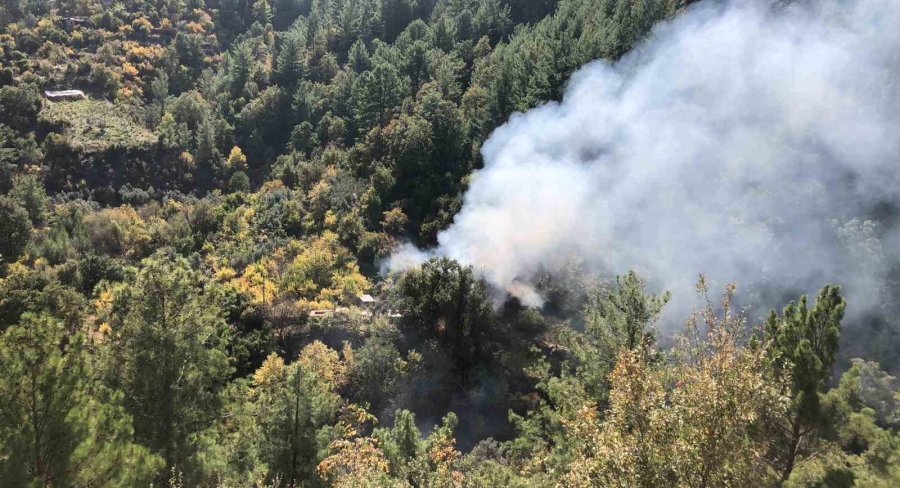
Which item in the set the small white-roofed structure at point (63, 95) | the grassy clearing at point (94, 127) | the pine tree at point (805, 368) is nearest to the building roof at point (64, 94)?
the small white-roofed structure at point (63, 95)

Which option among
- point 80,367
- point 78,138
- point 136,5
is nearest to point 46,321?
point 80,367

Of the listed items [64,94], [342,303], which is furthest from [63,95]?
[342,303]

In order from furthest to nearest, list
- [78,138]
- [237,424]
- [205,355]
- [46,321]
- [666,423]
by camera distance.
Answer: [78,138]
[237,424]
[205,355]
[46,321]
[666,423]

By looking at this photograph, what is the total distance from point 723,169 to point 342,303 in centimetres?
1964

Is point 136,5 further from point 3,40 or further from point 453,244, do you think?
point 453,244

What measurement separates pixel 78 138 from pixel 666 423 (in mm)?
46741

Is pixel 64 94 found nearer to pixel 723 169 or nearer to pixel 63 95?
pixel 63 95

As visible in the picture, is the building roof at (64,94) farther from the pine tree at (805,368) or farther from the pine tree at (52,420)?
the pine tree at (805,368)

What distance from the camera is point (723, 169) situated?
87.7 ft

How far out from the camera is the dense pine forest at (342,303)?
25.2ft

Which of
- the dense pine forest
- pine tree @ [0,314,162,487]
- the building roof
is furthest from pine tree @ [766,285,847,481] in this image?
the building roof

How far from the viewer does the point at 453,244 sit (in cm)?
2528

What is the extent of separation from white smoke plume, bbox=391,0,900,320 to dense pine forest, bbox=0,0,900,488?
1024mm

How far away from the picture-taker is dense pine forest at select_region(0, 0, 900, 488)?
768 cm
